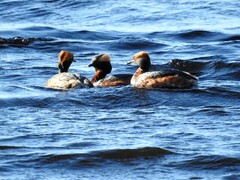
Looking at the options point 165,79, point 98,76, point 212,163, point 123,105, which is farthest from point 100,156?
point 98,76

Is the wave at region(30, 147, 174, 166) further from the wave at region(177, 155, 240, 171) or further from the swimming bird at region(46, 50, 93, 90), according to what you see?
the swimming bird at region(46, 50, 93, 90)

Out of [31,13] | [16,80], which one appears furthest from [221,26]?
[16,80]

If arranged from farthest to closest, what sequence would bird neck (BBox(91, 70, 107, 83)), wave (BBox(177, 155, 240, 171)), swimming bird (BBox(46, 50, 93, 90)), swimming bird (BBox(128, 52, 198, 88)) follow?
bird neck (BBox(91, 70, 107, 83)) < swimming bird (BBox(46, 50, 93, 90)) < swimming bird (BBox(128, 52, 198, 88)) < wave (BBox(177, 155, 240, 171))

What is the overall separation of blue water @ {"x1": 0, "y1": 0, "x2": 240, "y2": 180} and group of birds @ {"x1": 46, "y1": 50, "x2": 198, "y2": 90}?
21cm

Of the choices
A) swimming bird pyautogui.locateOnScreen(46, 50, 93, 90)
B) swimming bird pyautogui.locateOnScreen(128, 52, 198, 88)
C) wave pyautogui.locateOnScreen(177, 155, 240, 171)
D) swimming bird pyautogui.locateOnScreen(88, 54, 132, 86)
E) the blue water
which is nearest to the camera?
wave pyautogui.locateOnScreen(177, 155, 240, 171)

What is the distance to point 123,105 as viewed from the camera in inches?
592

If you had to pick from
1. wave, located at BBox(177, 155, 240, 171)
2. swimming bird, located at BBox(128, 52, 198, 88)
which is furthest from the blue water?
swimming bird, located at BBox(128, 52, 198, 88)

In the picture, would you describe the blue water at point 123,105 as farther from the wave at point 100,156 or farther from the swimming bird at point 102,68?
the swimming bird at point 102,68

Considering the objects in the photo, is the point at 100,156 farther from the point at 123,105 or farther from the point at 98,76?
the point at 98,76

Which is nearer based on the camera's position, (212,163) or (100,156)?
(212,163)

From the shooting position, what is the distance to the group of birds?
16375mm

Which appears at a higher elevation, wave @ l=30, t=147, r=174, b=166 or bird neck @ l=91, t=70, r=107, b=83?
wave @ l=30, t=147, r=174, b=166

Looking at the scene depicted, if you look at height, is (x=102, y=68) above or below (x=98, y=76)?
above

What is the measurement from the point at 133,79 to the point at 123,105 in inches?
79.3
